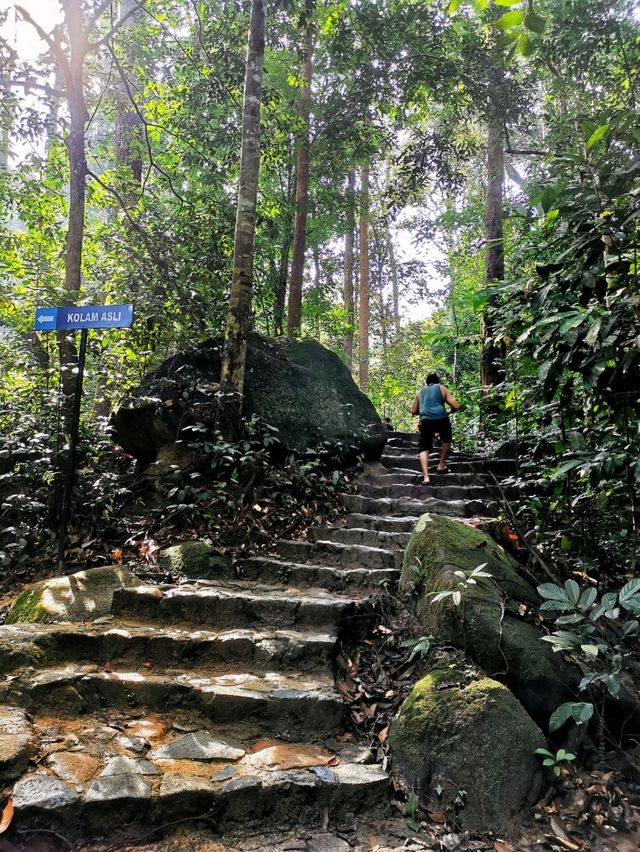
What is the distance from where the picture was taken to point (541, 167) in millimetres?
9719

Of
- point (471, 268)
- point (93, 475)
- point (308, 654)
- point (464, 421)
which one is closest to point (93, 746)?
point (308, 654)

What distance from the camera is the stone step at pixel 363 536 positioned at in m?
5.02

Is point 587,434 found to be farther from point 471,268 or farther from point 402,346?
point 402,346

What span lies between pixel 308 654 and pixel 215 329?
449cm

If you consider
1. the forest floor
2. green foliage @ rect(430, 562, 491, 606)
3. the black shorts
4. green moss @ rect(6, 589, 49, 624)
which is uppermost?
the black shorts

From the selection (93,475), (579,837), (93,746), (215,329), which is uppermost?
(215,329)

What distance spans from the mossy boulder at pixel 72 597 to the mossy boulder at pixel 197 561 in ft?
1.13

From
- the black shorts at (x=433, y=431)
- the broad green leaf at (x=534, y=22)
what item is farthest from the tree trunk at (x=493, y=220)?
the broad green leaf at (x=534, y=22)

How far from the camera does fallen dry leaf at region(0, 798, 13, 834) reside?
1935 millimetres

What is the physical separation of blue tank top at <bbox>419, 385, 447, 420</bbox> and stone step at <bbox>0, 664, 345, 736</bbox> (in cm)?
458

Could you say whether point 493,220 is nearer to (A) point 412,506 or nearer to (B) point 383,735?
(A) point 412,506

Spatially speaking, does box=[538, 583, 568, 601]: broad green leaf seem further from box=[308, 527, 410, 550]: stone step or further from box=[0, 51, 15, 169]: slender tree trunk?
box=[0, 51, 15, 169]: slender tree trunk

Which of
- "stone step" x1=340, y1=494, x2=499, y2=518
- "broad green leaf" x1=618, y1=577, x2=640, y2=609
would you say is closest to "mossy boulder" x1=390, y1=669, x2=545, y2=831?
"broad green leaf" x1=618, y1=577, x2=640, y2=609

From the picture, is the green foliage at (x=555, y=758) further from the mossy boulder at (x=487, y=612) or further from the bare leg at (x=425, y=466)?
the bare leg at (x=425, y=466)
